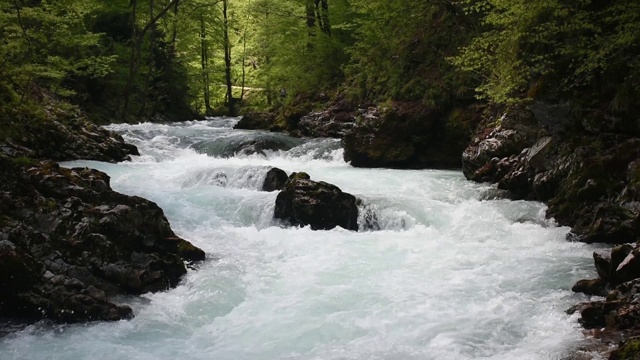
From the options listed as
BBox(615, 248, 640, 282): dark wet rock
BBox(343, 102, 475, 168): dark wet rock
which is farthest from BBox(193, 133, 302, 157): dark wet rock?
BBox(615, 248, 640, 282): dark wet rock

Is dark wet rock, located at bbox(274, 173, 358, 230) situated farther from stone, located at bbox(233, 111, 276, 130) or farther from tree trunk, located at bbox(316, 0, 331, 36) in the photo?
tree trunk, located at bbox(316, 0, 331, 36)

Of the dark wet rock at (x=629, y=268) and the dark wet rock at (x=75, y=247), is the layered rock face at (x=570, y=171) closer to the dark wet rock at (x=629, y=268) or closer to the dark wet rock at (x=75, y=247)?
the dark wet rock at (x=629, y=268)

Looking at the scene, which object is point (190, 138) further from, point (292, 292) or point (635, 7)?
point (635, 7)

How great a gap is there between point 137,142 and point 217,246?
1036 cm

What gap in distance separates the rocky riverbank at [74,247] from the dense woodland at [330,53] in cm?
138

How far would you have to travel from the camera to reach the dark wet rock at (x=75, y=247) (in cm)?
678

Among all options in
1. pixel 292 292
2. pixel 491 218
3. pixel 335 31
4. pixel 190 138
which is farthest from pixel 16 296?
pixel 335 31

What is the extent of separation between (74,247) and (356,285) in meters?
4.19

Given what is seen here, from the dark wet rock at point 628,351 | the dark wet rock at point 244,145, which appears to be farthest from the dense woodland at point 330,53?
the dark wet rock at point 628,351

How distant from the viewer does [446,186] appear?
13.5 m

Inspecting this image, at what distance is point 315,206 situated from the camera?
35.9 feet

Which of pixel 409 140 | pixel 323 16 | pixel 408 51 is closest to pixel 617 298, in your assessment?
pixel 409 140

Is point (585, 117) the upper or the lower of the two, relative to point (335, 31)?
lower

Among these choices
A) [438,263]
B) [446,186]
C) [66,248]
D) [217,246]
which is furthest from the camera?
[446,186]
